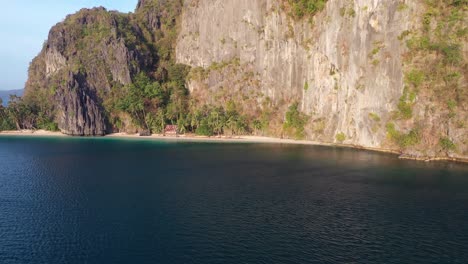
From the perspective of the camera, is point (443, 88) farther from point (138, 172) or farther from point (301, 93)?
point (138, 172)

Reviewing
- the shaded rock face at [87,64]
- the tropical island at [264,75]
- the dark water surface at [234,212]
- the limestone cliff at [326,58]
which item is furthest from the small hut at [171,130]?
the dark water surface at [234,212]

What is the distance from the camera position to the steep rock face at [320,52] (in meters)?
102

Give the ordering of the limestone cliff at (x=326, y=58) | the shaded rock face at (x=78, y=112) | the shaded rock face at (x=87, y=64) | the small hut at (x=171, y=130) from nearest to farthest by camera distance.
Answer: the limestone cliff at (x=326, y=58) → the small hut at (x=171, y=130) → the shaded rock face at (x=78, y=112) → the shaded rock face at (x=87, y=64)

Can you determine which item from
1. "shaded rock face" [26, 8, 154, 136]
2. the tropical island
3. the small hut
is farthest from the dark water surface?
"shaded rock face" [26, 8, 154, 136]

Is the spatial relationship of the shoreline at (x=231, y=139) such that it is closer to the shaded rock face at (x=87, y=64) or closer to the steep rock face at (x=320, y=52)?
the steep rock face at (x=320, y=52)

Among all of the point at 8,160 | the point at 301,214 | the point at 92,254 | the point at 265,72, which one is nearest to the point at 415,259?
the point at 301,214

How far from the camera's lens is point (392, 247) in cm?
3784

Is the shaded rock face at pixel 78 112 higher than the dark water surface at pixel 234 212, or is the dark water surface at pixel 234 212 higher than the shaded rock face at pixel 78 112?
the shaded rock face at pixel 78 112

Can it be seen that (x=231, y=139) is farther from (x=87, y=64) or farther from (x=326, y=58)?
(x=87, y=64)

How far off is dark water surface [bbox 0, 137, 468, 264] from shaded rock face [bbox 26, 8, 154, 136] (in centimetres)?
7589

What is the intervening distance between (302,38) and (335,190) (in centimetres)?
8950

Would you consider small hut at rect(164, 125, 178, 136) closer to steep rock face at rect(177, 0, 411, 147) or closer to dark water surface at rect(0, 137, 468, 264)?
steep rock face at rect(177, 0, 411, 147)

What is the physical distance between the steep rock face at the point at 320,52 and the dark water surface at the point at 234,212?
28490mm

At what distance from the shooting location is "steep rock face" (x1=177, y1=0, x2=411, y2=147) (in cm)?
10162
